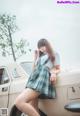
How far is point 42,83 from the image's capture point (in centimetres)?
390

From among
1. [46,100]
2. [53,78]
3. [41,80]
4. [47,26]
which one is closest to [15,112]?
[46,100]

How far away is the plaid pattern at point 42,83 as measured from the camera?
387cm

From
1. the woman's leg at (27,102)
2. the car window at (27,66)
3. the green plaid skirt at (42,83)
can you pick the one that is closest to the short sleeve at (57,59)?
the green plaid skirt at (42,83)

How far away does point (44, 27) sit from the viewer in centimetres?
421

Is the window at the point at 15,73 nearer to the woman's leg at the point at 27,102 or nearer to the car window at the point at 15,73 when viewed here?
the car window at the point at 15,73

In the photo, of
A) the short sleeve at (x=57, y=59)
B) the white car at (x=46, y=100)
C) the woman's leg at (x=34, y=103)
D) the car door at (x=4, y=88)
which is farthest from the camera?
the car door at (x=4, y=88)

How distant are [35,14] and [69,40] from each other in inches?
22.8

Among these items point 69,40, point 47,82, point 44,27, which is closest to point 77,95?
point 47,82

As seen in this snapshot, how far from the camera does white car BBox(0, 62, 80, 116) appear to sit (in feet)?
12.4

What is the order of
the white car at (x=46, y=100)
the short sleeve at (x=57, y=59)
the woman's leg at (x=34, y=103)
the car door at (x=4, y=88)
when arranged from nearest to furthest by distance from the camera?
1. the white car at (x=46, y=100)
2. the woman's leg at (x=34, y=103)
3. the short sleeve at (x=57, y=59)
4. the car door at (x=4, y=88)

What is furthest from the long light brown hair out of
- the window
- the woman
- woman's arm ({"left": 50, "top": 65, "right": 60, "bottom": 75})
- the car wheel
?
the car wheel

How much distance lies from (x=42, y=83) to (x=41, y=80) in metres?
0.04

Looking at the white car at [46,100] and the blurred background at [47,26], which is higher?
the blurred background at [47,26]

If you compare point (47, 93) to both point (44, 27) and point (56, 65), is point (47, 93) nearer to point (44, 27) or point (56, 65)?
point (56, 65)
